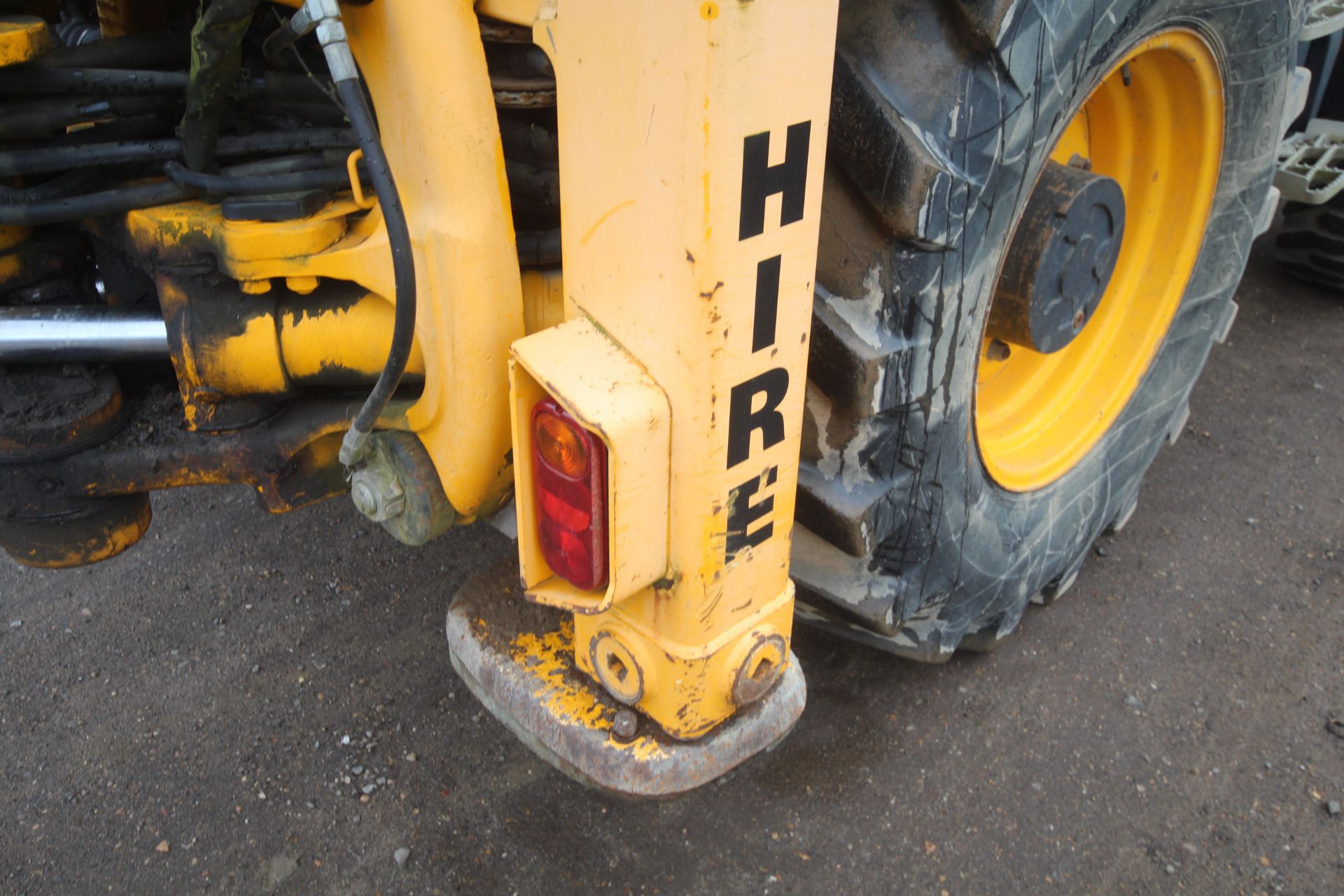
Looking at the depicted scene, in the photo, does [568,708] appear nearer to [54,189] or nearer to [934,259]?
[934,259]

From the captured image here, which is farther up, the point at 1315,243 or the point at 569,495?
the point at 569,495

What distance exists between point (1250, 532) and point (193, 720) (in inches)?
91.4

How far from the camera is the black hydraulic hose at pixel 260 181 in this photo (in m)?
1.25

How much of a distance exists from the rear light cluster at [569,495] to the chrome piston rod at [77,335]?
23.3 inches

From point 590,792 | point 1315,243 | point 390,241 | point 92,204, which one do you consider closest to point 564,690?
point 590,792

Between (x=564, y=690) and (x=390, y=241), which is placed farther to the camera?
(x=564, y=690)

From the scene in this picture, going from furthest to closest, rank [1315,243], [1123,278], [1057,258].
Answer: [1315,243] → [1123,278] → [1057,258]

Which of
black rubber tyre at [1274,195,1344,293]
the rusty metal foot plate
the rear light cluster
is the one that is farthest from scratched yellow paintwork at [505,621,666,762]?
black rubber tyre at [1274,195,1344,293]

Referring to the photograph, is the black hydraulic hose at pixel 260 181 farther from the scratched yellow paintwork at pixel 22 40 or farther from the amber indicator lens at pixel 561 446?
the amber indicator lens at pixel 561 446

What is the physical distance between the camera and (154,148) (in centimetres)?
130

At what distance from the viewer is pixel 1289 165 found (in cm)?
263

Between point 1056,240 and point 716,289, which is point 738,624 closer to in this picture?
point 716,289

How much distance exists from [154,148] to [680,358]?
0.81 metres

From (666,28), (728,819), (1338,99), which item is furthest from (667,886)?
(1338,99)
